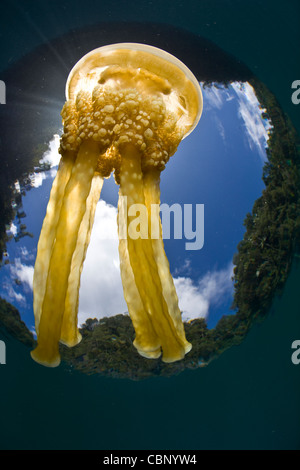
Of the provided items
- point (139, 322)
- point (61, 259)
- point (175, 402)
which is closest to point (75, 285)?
point (61, 259)

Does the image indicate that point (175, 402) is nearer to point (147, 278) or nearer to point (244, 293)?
point (244, 293)

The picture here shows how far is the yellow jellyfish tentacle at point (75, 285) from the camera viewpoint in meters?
1.26

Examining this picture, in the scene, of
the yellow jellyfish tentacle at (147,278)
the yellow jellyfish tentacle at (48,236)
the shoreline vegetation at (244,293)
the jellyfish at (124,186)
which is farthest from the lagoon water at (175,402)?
the yellow jellyfish tentacle at (48,236)

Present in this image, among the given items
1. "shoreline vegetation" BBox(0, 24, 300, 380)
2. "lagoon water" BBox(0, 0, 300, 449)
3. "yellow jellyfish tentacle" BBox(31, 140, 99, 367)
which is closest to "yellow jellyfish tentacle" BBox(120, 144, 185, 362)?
"yellow jellyfish tentacle" BBox(31, 140, 99, 367)

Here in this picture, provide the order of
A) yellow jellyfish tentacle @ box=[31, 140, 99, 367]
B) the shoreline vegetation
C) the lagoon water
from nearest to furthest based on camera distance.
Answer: yellow jellyfish tentacle @ box=[31, 140, 99, 367], the shoreline vegetation, the lagoon water

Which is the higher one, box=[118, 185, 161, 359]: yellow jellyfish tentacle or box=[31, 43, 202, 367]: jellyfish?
box=[31, 43, 202, 367]: jellyfish

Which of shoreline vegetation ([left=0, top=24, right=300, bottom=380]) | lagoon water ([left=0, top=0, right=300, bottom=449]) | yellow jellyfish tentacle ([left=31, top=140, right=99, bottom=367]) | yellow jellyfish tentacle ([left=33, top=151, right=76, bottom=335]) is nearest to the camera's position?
yellow jellyfish tentacle ([left=31, top=140, right=99, bottom=367])

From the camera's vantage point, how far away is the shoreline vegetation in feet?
9.26

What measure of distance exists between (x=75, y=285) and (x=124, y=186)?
54 cm

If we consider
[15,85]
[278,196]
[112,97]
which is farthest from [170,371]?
[15,85]

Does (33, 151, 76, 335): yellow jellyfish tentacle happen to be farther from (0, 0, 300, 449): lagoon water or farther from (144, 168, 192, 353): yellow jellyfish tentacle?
(0, 0, 300, 449): lagoon water

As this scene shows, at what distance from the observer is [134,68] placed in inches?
49.6
